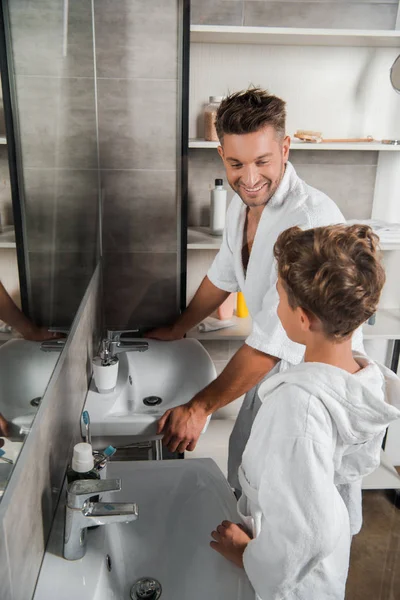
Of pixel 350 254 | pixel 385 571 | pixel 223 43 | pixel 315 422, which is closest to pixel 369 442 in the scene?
pixel 315 422

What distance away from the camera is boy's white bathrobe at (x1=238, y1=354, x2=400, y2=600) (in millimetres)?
938

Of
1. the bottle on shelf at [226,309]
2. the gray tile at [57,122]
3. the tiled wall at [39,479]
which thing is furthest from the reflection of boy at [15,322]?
the bottle on shelf at [226,309]

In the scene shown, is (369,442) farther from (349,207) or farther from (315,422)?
(349,207)

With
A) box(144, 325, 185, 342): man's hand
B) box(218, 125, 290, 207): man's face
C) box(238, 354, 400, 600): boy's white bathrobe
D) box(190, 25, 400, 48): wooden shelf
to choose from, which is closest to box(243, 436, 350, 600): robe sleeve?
box(238, 354, 400, 600): boy's white bathrobe

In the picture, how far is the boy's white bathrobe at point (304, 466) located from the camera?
94 cm

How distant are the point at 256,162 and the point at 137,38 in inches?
24.7

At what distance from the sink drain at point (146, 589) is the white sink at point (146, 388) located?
44cm

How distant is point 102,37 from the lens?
5.81 ft

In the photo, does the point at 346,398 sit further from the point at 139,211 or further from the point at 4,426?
the point at 139,211

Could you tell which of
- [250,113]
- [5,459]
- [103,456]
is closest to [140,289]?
[250,113]

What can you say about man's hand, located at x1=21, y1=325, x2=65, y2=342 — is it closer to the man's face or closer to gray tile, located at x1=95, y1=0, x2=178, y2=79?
the man's face

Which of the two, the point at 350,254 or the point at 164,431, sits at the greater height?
the point at 350,254

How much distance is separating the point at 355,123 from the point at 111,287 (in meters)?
1.22

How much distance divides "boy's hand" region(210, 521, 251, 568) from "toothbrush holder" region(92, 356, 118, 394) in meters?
0.62
